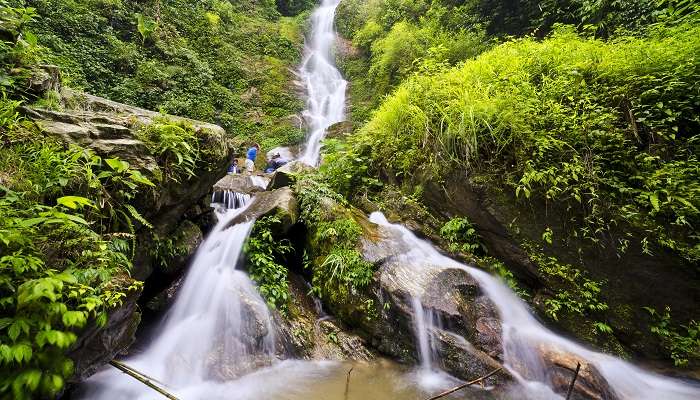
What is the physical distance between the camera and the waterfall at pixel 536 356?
150 inches

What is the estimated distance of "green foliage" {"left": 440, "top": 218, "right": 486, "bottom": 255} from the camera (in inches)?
214

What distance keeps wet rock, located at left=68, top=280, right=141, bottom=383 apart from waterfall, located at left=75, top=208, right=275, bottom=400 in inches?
24.6

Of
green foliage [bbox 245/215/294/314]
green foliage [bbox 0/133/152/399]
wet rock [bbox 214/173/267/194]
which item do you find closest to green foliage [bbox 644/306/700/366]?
green foliage [bbox 245/215/294/314]

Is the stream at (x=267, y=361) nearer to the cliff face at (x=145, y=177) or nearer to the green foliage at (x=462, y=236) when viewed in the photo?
the green foliage at (x=462, y=236)

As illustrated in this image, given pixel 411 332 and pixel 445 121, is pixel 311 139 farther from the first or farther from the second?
pixel 411 332

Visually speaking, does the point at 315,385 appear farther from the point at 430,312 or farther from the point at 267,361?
the point at 430,312

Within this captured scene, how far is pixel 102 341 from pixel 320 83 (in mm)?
14946

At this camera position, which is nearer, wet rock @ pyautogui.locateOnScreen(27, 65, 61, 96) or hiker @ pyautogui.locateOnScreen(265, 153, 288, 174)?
wet rock @ pyautogui.locateOnScreen(27, 65, 61, 96)

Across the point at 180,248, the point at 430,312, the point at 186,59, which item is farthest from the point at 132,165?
the point at 186,59

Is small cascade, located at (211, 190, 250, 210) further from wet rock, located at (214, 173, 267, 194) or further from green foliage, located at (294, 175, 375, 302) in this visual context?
green foliage, located at (294, 175, 375, 302)

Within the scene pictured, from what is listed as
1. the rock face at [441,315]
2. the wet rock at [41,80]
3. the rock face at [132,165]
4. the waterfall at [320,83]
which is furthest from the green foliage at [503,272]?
the waterfall at [320,83]

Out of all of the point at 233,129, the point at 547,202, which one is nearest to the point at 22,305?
the point at 547,202

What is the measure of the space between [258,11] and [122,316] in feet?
66.3

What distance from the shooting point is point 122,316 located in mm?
2959
